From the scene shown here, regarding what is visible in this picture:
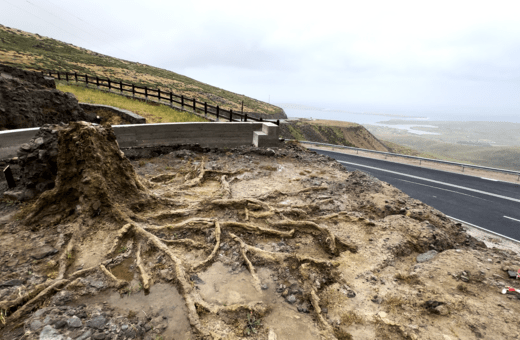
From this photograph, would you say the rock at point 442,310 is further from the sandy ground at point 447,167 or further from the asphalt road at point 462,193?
the sandy ground at point 447,167

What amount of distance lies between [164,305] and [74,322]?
1457 mm

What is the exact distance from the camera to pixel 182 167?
1220 centimetres

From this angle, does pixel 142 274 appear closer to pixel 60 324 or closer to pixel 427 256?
pixel 60 324

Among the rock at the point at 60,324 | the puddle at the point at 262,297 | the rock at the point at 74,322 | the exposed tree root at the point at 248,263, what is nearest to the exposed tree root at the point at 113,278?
the rock at the point at 74,322

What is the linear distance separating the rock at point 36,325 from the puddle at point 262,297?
106 inches

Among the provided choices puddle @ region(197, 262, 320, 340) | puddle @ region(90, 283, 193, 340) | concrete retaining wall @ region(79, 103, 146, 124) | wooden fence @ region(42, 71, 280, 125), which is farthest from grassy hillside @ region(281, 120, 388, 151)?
puddle @ region(90, 283, 193, 340)

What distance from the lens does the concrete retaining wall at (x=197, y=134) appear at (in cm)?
1262

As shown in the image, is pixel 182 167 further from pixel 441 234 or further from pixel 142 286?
pixel 441 234

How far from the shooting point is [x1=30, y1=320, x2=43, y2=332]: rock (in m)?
3.92

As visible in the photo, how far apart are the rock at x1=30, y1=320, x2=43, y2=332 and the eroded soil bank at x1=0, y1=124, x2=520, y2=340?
26mm

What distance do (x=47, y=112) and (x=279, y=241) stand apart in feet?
43.6

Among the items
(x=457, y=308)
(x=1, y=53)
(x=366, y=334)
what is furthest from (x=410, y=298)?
(x=1, y=53)

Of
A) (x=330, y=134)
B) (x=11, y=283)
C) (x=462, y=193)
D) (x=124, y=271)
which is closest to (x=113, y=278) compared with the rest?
(x=124, y=271)

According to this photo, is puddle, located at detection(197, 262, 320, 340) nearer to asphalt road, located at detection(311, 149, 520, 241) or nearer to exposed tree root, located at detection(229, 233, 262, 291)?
exposed tree root, located at detection(229, 233, 262, 291)
